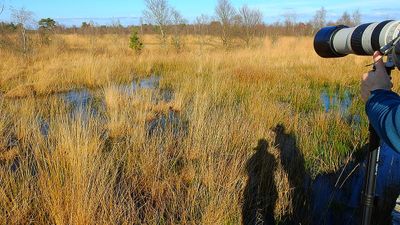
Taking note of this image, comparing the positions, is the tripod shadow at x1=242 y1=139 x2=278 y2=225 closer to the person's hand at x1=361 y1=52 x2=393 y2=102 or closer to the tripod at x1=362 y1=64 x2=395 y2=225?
the tripod at x1=362 y1=64 x2=395 y2=225

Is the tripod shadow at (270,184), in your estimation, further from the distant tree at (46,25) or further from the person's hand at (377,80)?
the distant tree at (46,25)

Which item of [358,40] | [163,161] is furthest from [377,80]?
[163,161]

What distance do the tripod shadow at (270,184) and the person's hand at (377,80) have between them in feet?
4.60

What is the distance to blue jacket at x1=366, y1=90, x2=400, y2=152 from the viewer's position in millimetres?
1011

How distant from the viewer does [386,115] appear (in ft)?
3.39

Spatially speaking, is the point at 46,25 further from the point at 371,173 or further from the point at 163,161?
the point at 371,173

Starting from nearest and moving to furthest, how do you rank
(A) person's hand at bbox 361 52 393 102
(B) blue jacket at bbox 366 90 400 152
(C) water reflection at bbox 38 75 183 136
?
(B) blue jacket at bbox 366 90 400 152
(A) person's hand at bbox 361 52 393 102
(C) water reflection at bbox 38 75 183 136

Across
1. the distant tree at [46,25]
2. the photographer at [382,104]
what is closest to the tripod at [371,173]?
the photographer at [382,104]

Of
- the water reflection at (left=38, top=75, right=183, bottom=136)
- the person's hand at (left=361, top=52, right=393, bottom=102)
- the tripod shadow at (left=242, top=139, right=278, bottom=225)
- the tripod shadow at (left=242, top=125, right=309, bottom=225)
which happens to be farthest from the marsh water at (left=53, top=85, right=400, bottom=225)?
the water reflection at (left=38, top=75, right=183, bottom=136)

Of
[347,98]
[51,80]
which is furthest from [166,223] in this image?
[51,80]

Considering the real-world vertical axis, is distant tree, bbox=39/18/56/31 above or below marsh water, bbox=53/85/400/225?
above

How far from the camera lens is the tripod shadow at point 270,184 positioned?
8.06ft

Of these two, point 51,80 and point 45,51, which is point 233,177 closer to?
point 51,80

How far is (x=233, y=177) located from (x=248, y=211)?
250 millimetres
